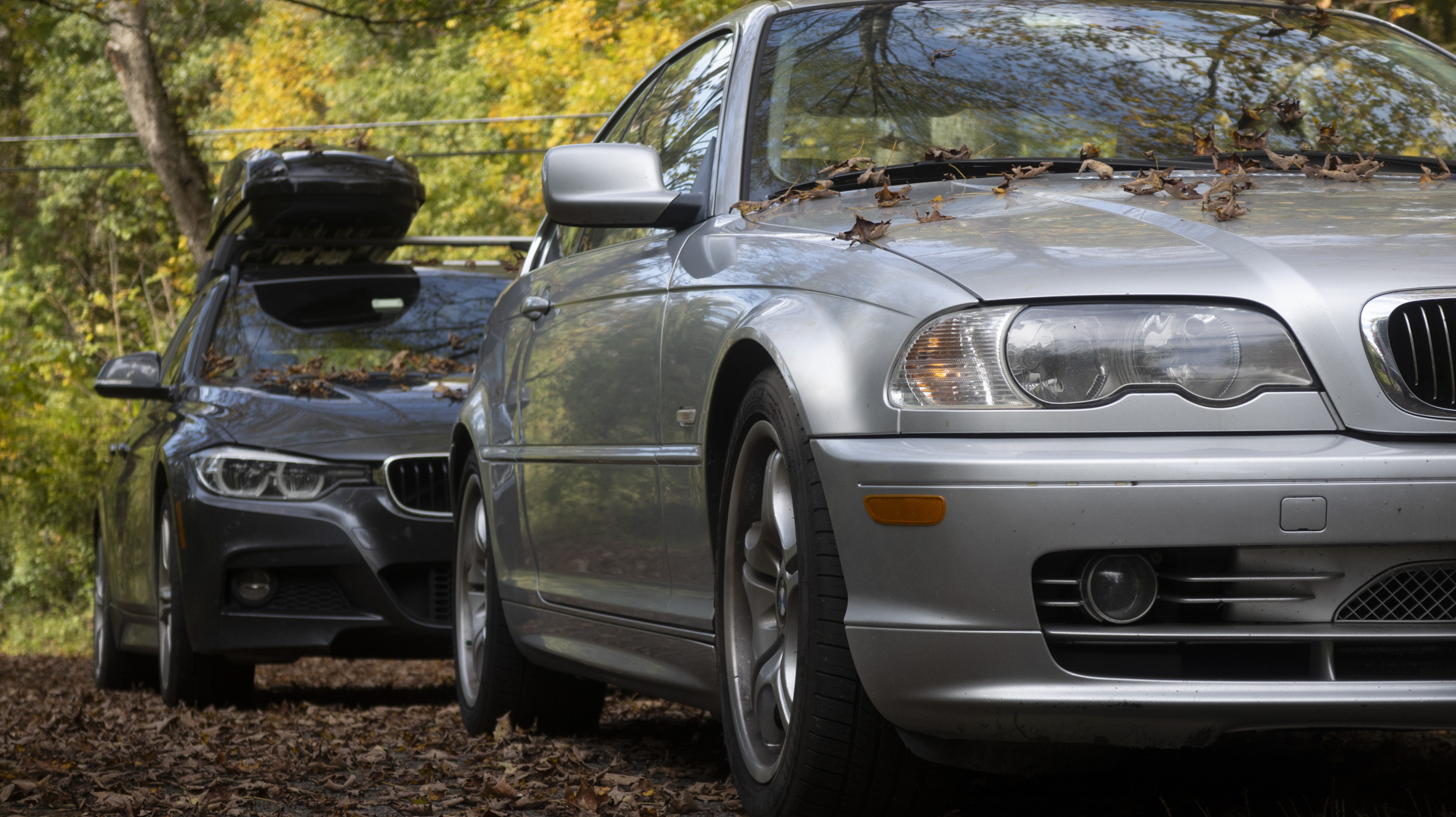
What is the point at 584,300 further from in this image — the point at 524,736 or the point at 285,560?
the point at 285,560

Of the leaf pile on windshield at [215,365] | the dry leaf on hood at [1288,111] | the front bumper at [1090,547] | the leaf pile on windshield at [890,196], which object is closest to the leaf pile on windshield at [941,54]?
the leaf pile on windshield at [890,196]

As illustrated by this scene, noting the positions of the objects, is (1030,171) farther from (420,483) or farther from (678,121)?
(420,483)

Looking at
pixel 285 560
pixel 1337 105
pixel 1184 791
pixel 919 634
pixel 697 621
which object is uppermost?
pixel 1337 105

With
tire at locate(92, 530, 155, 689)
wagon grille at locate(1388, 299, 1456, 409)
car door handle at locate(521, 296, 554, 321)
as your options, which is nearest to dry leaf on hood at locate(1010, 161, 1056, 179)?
wagon grille at locate(1388, 299, 1456, 409)

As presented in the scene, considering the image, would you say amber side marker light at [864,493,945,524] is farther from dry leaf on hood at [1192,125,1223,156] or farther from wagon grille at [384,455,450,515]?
wagon grille at [384,455,450,515]

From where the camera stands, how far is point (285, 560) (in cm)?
653

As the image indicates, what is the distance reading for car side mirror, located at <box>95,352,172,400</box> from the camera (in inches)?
298

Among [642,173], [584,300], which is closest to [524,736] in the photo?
[584,300]

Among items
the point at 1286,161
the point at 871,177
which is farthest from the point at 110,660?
the point at 1286,161

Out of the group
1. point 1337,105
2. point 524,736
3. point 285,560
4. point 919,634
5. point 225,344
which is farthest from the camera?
point 225,344

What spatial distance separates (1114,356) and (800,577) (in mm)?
664

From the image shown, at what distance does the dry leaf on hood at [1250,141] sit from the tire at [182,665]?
4.48 meters

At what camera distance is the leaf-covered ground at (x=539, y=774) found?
373 cm

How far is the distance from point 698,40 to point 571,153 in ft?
3.06
